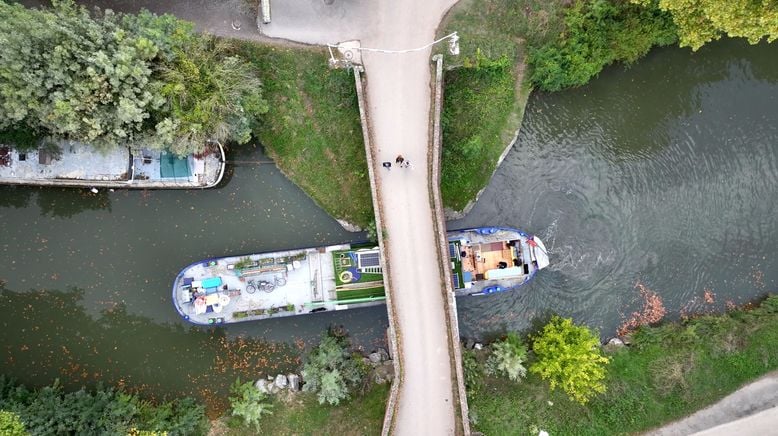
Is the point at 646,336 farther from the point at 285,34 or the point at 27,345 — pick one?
the point at 27,345

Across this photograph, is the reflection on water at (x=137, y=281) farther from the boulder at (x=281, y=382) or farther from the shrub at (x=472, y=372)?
the shrub at (x=472, y=372)

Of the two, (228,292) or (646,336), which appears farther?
(646,336)

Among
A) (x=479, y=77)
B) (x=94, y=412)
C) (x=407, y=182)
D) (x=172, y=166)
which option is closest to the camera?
(x=94, y=412)

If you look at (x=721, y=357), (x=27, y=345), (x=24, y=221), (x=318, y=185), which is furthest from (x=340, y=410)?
(x=721, y=357)

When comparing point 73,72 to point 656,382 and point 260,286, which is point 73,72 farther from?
point 656,382

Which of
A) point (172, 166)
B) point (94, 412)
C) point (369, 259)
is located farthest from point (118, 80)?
point (94, 412)
